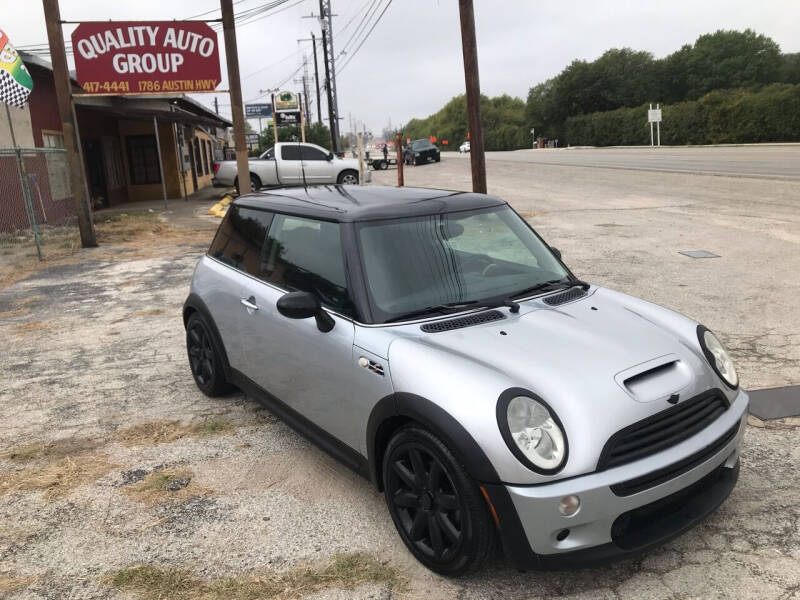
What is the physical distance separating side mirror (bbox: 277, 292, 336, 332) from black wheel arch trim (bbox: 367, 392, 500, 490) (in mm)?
580

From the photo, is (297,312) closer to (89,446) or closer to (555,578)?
(555,578)

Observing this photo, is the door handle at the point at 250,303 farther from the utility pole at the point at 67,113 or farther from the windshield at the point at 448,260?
the utility pole at the point at 67,113

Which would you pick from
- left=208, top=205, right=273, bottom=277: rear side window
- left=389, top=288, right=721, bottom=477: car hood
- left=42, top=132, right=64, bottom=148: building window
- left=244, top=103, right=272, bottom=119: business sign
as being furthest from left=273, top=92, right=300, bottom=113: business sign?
left=244, top=103, right=272, bottom=119: business sign

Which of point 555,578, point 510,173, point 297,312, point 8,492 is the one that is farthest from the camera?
point 510,173

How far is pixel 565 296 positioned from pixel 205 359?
283 cm

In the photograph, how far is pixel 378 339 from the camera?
292cm

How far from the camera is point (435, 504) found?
2645 mm

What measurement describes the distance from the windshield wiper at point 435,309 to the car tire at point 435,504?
58 cm

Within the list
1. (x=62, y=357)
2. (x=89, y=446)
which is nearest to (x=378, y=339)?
(x=89, y=446)

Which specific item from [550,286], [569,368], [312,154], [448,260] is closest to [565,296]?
[550,286]

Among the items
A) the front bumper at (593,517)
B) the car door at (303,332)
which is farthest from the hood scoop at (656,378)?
the car door at (303,332)

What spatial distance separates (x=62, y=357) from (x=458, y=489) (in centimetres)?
499

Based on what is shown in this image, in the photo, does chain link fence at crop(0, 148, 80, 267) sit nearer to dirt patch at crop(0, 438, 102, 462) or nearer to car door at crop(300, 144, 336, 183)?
car door at crop(300, 144, 336, 183)

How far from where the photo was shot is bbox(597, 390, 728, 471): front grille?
238 centimetres
